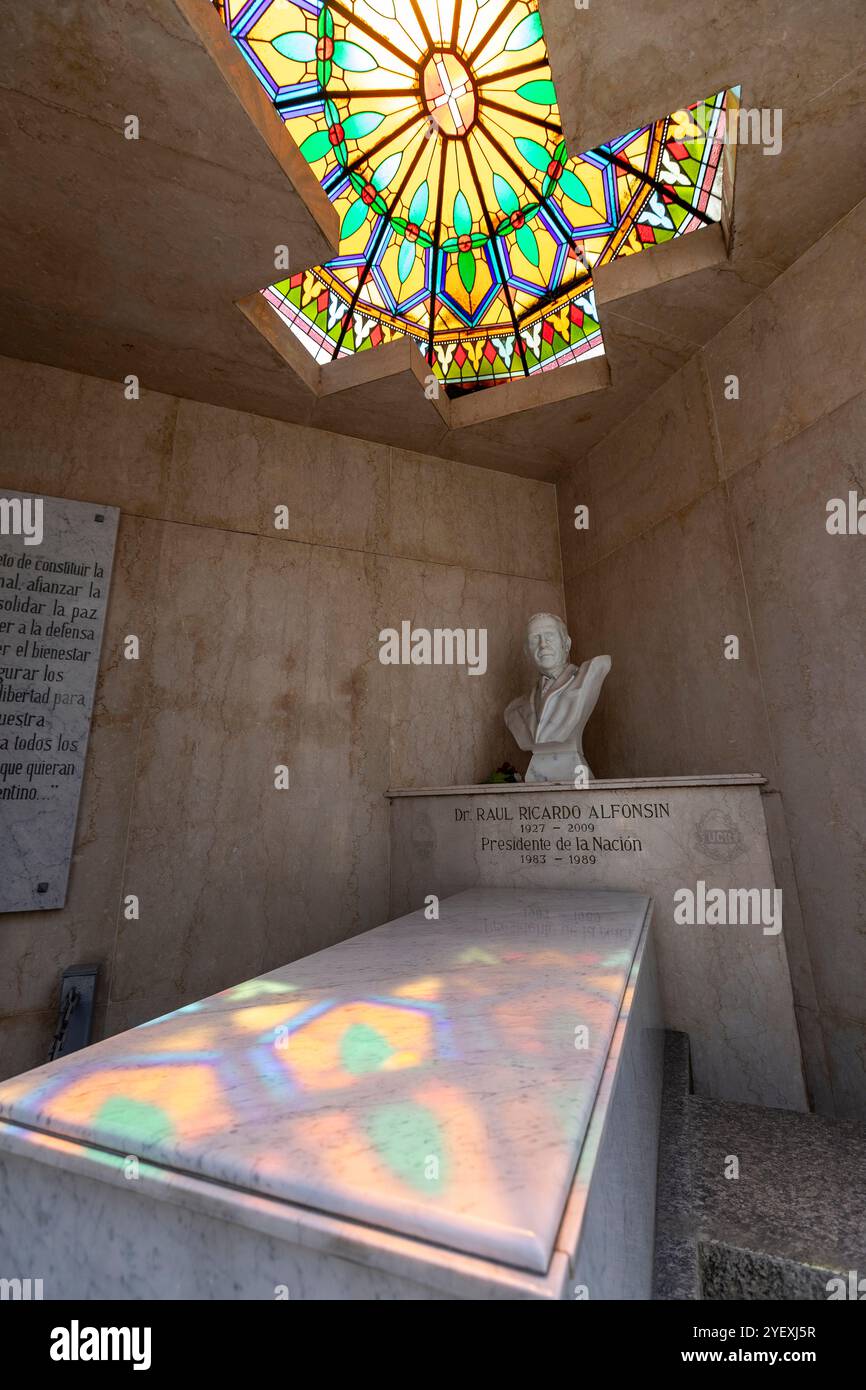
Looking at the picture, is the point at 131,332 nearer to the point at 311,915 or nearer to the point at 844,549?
the point at 311,915

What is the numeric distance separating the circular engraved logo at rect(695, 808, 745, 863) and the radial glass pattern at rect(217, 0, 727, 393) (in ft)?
10.7

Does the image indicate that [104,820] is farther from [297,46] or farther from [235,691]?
[297,46]

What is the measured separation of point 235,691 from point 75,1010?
72.5 inches

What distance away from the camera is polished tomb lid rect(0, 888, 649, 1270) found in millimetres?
677

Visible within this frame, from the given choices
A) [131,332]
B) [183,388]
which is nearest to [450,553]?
[183,388]

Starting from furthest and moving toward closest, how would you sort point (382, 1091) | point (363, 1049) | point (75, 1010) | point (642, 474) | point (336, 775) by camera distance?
point (642, 474)
point (336, 775)
point (75, 1010)
point (363, 1049)
point (382, 1091)

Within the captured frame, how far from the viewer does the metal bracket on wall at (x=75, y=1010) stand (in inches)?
116

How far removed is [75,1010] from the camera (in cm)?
298

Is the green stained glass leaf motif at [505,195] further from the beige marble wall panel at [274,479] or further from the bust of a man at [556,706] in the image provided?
the bust of a man at [556,706]

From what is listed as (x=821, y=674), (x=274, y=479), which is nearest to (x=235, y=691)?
(x=274, y=479)

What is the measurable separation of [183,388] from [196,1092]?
13.6 ft

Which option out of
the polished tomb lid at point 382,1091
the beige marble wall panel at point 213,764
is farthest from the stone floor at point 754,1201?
the beige marble wall panel at point 213,764

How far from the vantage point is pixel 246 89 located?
2.45 metres

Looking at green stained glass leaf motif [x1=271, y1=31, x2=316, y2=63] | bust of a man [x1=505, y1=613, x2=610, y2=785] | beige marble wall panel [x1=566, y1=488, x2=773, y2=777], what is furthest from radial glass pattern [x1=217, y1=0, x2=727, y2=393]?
bust of a man [x1=505, y1=613, x2=610, y2=785]
